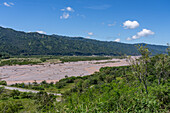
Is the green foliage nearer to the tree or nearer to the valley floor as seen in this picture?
the tree

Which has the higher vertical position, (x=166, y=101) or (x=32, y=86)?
(x=166, y=101)

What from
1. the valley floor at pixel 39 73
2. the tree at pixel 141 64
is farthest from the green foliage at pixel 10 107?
the valley floor at pixel 39 73

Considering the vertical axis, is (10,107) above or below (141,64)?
below

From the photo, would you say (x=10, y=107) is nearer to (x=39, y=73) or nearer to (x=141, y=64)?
(x=141, y=64)

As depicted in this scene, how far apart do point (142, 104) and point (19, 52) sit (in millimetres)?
213107

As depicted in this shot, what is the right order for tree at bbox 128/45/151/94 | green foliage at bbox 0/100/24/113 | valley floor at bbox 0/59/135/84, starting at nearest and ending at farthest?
green foliage at bbox 0/100/24/113 < tree at bbox 128/45/151/94 < valley floor at bbox 0/59/135/84

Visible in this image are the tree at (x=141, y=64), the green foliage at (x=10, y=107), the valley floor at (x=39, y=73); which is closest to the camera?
the green foliage at (x=10, y=107)

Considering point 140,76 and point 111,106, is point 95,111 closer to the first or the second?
point 111,106

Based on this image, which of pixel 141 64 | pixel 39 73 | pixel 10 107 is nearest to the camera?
pixel 141 64

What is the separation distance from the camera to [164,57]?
10328mm

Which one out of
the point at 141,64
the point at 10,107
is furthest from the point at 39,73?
the point at 141,64

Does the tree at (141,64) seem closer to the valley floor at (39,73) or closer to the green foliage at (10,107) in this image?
the green foliage at (10,107)

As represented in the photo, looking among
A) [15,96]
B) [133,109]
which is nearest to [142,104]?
[133,109]

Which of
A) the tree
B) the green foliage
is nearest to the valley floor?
the green foliage
